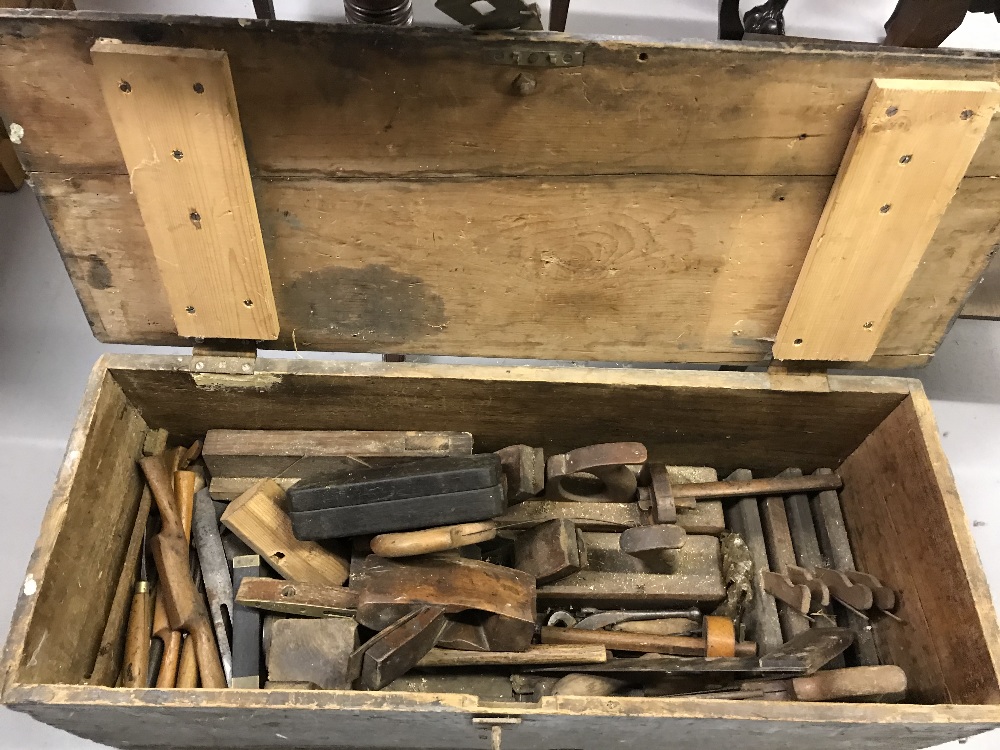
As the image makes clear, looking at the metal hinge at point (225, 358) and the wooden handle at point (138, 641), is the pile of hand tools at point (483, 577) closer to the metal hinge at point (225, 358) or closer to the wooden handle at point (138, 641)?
the wooden handle at point (138, 641)

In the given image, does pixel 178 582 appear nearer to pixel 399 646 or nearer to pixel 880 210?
pixel 399 646

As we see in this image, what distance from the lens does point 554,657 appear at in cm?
139

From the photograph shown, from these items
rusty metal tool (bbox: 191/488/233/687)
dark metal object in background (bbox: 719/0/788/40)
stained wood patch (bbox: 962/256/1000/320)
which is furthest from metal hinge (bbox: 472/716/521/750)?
dark metal object in background (bbox: 719/0/788/40)

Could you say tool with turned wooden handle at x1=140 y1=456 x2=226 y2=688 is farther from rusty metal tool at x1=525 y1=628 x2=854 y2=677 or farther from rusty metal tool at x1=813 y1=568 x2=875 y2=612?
rusty metal tool at x1=813 y1=568 x2=875 y2=612

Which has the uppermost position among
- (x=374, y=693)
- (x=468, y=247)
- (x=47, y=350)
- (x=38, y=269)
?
(x=38, y=269)

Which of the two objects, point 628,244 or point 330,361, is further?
point 330,361

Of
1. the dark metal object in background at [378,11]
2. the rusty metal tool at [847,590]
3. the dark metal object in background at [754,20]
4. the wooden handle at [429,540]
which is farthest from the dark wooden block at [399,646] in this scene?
the dark metal object in background at [754,20]

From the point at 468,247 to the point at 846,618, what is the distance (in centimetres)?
103

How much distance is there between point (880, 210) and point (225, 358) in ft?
3.81

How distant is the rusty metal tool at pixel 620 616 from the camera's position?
4.90 feet

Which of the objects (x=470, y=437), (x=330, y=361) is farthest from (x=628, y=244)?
(x=330, y=361)

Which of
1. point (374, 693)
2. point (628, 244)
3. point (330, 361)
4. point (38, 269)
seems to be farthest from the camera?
point (38, 269)

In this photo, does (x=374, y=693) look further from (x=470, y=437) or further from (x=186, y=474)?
(x=186, y=474)

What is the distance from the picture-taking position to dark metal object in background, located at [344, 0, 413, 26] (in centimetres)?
236
